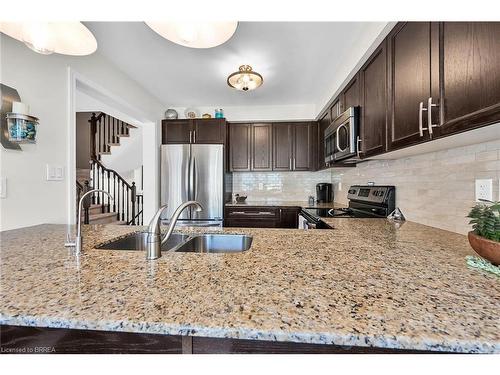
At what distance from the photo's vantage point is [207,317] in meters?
0.51

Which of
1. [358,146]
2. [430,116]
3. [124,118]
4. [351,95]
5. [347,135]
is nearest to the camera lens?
[430,116]

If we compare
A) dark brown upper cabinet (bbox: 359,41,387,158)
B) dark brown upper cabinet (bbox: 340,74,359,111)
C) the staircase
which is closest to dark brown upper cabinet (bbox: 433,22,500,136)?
dark brown upper cabinet (bbox: 359,41,387,158)

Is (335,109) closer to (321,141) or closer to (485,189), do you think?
(321,141)

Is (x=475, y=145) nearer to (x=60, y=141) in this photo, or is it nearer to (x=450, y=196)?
(x=450, y=196)

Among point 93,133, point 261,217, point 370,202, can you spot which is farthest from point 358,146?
point 93,133

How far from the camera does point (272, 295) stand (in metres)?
0.59

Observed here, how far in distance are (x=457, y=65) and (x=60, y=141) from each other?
7.93 feet

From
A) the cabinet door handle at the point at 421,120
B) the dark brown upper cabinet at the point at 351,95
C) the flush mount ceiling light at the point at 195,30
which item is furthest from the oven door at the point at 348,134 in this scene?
A: the flush mount ceiling light at the point at 195,30

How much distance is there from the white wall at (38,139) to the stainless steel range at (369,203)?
208 cm

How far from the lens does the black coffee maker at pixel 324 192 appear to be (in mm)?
3584

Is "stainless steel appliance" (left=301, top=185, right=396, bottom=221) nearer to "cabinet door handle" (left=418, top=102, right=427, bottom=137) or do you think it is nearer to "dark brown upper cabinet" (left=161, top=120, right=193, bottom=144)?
"cabinet door handle" (left=418, top=102, right=427, bottom=137)

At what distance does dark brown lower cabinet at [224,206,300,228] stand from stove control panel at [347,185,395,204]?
854 millimetres

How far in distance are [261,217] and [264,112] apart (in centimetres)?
160

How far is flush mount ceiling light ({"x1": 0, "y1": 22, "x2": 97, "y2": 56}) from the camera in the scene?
1.14 m
